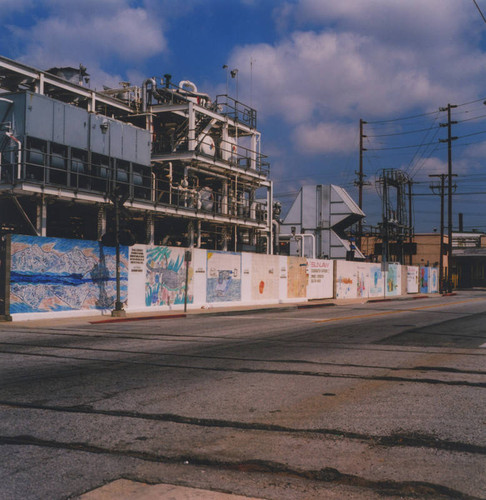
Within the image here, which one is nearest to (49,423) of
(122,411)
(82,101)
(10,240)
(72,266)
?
(122,411)

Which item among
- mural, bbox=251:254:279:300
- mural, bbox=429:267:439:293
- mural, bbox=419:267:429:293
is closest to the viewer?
mural, bbox=251:254:279:300

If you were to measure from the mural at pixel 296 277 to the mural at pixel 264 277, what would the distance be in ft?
4.77

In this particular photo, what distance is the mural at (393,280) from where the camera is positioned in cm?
4912

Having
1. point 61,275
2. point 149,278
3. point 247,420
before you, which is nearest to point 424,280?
point 149,278

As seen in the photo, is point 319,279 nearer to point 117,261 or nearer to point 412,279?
point 117,261

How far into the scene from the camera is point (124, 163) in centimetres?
2773

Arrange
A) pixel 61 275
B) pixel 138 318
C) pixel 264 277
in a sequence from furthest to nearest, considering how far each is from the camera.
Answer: pixel 264 277, pixel 138 318, pixel 61 275

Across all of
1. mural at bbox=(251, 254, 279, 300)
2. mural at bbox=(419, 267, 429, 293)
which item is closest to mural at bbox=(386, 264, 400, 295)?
mural at bbox=(419, 267, 429, 293)

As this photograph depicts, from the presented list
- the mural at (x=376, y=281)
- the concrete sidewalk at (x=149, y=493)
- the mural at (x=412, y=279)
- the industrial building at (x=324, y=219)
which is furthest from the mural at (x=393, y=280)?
the concrete sidewalk at (x=149, y=493)

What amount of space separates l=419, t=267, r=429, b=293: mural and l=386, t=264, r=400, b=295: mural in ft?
25.3

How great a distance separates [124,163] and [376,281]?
84.8ft

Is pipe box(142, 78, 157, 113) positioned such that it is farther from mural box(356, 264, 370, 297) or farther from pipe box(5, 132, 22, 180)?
mural box(356, 264, 370, 297)

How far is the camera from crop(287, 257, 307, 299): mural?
3369cm

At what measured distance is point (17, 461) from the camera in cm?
456
